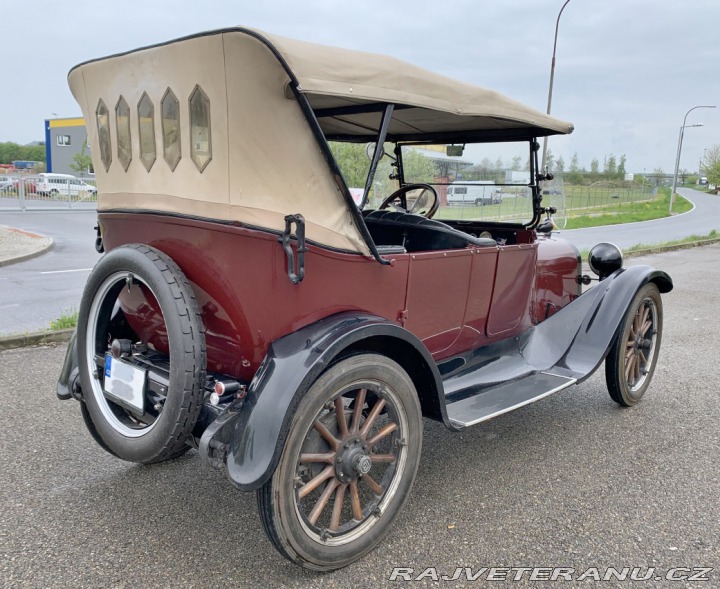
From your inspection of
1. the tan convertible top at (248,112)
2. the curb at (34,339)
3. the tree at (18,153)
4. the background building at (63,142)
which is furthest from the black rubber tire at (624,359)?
the tree at (18,153)

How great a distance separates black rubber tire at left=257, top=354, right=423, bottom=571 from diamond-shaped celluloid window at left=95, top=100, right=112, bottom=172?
150cm

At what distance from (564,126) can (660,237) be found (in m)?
16.9

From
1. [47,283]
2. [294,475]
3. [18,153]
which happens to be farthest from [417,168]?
[18,153]

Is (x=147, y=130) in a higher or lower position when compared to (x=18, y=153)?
lower

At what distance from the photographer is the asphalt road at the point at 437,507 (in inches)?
92.7

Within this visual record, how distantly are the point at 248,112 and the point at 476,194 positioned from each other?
251cm

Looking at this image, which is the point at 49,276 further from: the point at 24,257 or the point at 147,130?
the point at 147,130

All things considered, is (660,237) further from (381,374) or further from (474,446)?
(381,374)

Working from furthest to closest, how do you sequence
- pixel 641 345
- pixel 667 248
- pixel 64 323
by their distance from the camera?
pixel 667 248 → pixel 64 323 → pixel 641 345

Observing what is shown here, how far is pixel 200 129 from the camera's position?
228 centimetres

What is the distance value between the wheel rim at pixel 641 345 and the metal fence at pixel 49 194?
858 inches

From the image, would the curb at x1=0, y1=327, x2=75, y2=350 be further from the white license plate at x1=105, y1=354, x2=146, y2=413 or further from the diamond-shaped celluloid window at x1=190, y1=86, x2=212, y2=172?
the diamond-shaped celluloid window at x1=190, y1=86, x2=212, y2=172

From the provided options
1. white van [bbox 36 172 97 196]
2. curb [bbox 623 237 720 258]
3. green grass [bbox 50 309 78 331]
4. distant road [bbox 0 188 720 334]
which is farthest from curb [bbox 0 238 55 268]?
white van [bbox 36 172 97 196]

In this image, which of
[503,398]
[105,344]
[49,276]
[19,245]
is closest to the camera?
[105,344]
